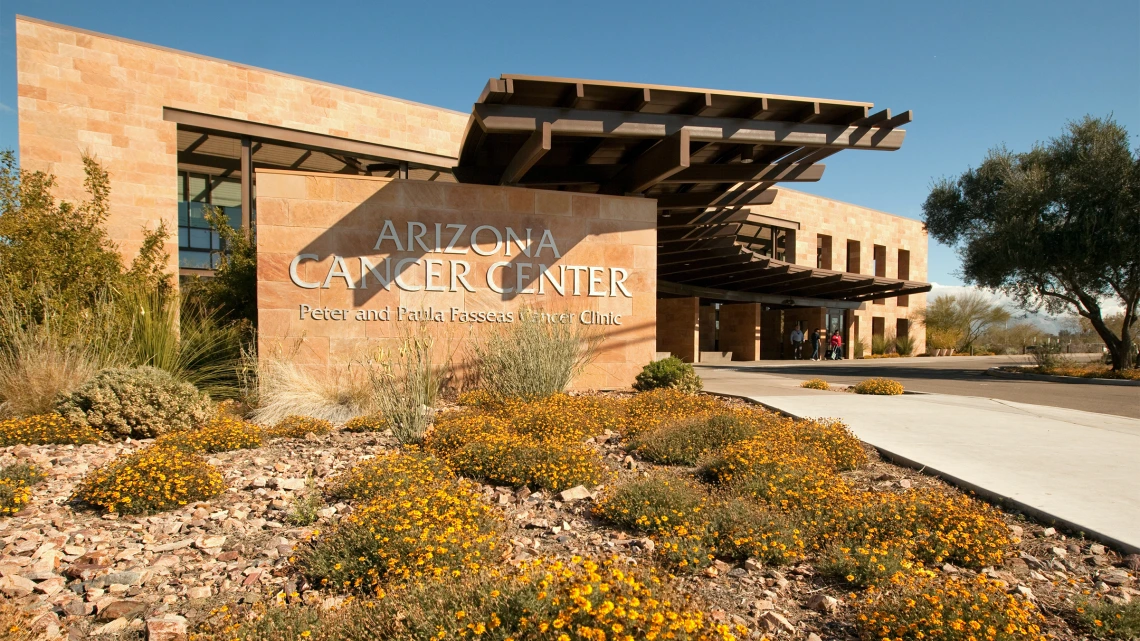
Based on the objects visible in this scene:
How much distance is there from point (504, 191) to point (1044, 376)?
15754mm

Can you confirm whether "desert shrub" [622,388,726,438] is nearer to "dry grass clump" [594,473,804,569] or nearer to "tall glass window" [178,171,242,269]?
"dry grass clump" [594,473,804,569]

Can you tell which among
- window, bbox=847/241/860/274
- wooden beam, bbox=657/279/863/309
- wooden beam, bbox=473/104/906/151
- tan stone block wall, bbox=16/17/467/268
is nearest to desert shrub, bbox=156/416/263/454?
wooden beam, bbox=473/104/906/151

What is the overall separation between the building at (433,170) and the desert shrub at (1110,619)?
25.0ft

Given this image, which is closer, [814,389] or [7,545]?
[7,545]

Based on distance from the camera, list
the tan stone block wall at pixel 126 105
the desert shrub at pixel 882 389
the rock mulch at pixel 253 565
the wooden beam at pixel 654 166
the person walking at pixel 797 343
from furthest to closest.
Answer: the person walking at pixel 797 343 → the tan stone block wall at pixel 126 105 → the desert shrub at pixel 882 389 → the wooden beam at pixel 654 166 → the rock mulch at pixel 253 565

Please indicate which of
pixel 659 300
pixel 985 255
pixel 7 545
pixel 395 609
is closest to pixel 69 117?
pixel 7 545

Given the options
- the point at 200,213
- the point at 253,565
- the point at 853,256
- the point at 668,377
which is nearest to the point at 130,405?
the point at 253,565

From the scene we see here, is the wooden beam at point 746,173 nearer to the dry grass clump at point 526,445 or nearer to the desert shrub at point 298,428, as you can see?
the dry grass clump at point 526,445

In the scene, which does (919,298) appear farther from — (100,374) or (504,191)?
(100,374)

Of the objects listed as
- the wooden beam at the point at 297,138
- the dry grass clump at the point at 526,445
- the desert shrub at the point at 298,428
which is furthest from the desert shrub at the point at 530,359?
the wooden beam at the point at 297,138

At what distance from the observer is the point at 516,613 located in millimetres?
2627

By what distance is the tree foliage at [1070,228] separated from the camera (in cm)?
1655

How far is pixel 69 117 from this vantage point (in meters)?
13.8

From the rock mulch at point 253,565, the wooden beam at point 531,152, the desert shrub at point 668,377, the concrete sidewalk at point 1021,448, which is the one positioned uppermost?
the wooden beam at point 531,152
